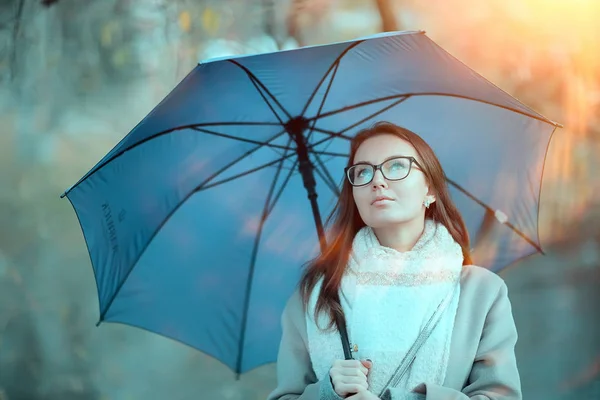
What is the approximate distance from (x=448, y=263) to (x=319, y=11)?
4.39 feet

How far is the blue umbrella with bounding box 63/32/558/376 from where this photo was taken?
215cm

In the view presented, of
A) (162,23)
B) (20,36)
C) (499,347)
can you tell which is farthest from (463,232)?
(20,36)

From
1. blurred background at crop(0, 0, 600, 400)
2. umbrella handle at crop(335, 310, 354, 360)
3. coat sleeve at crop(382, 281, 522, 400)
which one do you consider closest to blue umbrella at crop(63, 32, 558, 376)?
umbrella handle at crop(335, 310, 354, 360)

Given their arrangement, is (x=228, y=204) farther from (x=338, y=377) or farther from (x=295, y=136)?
(x=338, y=377)

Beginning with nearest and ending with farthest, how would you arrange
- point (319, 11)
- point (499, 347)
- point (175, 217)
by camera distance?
point (499, 347)
point (175, 217)
point (319, 11)

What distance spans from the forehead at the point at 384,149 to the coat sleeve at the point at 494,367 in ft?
1.48

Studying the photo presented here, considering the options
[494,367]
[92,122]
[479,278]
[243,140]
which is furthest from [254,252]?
[92,122]

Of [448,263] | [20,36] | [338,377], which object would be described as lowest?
[338,377]

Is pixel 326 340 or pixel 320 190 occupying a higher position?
pixel 320 190

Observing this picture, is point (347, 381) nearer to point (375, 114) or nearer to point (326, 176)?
point (326, 176)

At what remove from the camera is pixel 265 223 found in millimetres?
2350

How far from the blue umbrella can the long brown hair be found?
148 millimetres

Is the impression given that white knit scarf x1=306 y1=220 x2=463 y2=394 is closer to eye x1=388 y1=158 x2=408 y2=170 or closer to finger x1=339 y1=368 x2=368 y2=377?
finger x1=339 y1=368 x2=368 y2=377

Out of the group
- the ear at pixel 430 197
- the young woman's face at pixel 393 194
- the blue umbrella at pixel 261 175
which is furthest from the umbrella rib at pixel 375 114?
the ear at pixel 430 197
